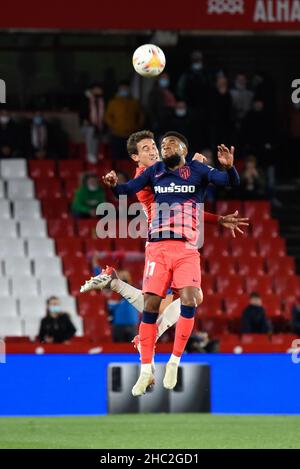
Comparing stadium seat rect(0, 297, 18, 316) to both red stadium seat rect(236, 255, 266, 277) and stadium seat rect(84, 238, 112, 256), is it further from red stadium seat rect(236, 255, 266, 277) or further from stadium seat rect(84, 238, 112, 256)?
red stadium seat rect(236, 255, 266, 277)

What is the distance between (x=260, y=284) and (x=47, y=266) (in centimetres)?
337

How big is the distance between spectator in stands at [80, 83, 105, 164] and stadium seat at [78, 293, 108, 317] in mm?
3198

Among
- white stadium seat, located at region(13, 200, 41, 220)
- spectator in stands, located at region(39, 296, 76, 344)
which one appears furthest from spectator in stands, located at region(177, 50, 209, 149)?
spectator in stands, located at region(39, 296, 76, 344)

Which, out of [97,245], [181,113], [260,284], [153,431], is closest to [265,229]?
[260,284]

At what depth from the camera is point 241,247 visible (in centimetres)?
2183

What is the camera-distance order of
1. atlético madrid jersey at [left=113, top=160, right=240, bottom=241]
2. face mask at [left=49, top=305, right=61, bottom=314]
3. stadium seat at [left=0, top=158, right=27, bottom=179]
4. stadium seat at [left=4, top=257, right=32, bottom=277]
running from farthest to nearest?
stadium seat at [left=0, top=158, right=27, bottom=179] < stadium seat at [left=4, top=257, right=32, bottom=277] < face mask at [left=49, top=305, right=61, bottom=314] < atlético madrid jersey at [left=113, top=160, right=240, bottom=241]

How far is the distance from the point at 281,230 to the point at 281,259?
1.73 m

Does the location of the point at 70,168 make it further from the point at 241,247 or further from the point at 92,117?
the point at 241,247

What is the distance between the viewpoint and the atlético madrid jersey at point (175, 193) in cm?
1158

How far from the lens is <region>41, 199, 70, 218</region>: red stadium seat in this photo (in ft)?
72.6

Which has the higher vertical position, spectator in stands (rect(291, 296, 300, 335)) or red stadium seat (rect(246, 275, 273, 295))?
red stadium seat (rect(246, 275, 273, 295))

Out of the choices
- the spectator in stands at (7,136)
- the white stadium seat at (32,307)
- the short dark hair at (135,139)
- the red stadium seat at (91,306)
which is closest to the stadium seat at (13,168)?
the spectator in stands at (7,136)
